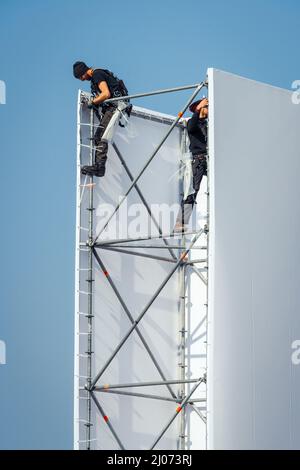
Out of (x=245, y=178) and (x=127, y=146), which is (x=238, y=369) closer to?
(x=245, y=178)

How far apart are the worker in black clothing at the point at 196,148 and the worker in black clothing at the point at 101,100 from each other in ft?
3.43

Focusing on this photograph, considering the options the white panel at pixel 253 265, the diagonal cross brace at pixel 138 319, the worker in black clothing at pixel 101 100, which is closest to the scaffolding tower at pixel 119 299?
the diagonal cross brace at pixel 138 319

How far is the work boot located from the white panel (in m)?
1.99

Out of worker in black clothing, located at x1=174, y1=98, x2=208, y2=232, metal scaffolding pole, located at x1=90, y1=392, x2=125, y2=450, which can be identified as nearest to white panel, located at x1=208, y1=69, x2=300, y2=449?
worker in black clothing, located at x1=174, y1=98, x2=208, y2=232

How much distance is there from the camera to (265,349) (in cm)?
1708

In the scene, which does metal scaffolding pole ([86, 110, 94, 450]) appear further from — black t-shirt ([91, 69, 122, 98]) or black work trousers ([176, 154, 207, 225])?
black work trousers ([176, 154, 207, 225])

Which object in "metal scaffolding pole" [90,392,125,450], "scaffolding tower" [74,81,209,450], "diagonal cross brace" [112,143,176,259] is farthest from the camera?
"diagonal cross brace" [112,143,176,259]

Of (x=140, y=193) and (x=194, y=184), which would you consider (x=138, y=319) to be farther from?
(x=194, y=184)

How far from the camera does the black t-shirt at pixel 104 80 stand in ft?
58.7

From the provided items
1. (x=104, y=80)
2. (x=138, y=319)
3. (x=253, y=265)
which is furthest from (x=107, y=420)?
(x=104, y=80)

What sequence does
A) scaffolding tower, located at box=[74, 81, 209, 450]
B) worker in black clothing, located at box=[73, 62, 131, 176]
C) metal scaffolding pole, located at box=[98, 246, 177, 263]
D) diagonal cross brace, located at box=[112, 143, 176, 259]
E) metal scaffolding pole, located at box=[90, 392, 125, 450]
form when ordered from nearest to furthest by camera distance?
scaffolding tower, located at box=[74, 81, 209, 450] < metal scaffolding pole, located at box=[90, 392, 125, 450] < worker in black clothing, located at box=[73, 62, 131, 176] < metal scaffolding pole, located at box=[98, 246, 177, 263] < diagonal cross brace, located at box=[112, 143, 176, 259]

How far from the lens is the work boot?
58.2ft

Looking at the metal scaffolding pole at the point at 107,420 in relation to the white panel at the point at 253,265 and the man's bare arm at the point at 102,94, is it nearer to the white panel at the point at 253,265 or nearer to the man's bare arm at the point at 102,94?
the white panel at the point at 253,265

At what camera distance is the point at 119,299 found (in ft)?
59.3
